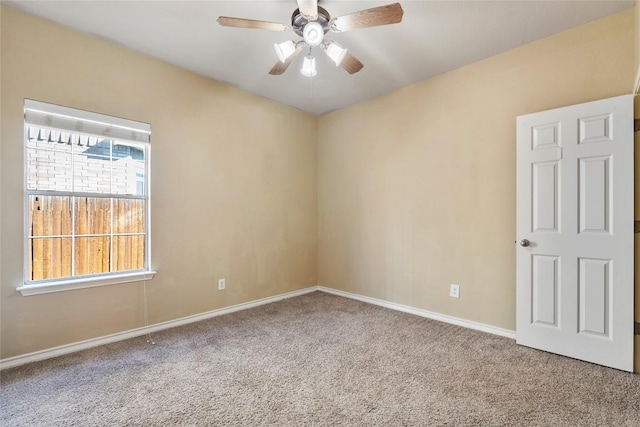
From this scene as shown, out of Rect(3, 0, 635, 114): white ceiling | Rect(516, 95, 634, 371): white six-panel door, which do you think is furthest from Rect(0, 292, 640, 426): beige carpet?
Rect(3, 0, 635, 114): white ceiling

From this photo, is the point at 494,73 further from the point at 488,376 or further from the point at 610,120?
the point at 488,376

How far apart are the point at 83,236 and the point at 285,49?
2.32m

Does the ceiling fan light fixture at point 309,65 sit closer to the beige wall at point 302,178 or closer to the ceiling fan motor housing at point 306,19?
the ceiling fan motor housing at point 306,19

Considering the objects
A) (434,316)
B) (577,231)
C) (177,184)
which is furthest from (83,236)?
(577,231)

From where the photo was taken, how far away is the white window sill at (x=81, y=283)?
7.86 ft

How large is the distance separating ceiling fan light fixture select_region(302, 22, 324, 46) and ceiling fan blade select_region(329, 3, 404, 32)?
9 cm

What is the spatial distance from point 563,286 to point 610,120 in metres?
1.31

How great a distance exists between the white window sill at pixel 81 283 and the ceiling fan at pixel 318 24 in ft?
7.51

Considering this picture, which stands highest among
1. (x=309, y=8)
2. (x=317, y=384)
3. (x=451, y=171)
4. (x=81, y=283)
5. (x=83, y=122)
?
(x=309, y=8)

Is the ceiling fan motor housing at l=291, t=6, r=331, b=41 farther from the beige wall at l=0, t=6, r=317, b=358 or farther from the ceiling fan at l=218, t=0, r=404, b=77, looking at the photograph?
the beige wall at l=0, t=6, r=317, b=358

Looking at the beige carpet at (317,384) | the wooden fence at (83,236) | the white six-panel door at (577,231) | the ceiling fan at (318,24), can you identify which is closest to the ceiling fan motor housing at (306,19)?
the ceiling fan at (318,24)

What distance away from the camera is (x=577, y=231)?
2463 mm

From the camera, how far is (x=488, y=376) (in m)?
2.21

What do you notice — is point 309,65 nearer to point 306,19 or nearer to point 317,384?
point 306,19
